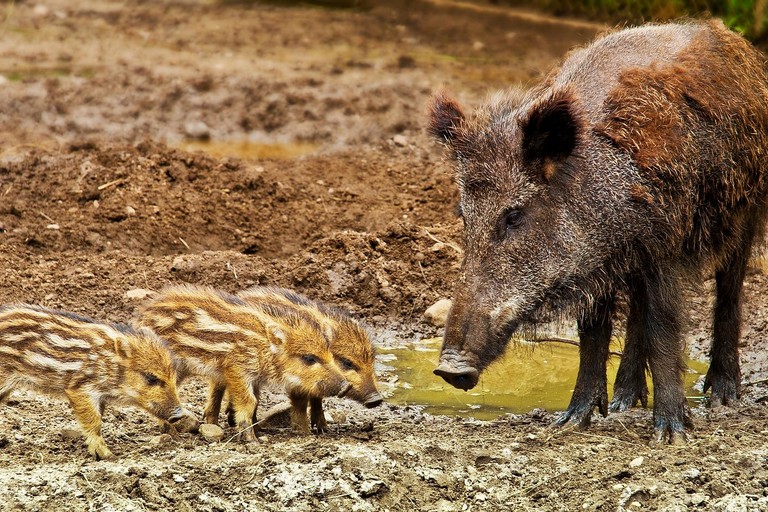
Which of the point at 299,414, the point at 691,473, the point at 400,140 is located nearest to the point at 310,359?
the point at 299,414

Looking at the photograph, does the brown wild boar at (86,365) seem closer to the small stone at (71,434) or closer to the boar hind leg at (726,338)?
the small stone at (71,434)

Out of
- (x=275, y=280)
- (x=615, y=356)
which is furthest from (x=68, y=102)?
(x=615, y=356)

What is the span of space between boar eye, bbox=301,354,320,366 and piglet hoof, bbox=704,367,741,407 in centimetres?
246

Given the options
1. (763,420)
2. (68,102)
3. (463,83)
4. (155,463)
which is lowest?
(155,463)

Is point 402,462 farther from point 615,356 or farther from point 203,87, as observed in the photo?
point 203,87

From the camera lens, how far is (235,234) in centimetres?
911

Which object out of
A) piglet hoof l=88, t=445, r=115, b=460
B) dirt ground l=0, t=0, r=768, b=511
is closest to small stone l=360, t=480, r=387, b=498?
dirt ground l=0, t=0, r=768, b=511

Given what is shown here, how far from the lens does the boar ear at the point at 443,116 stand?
20.0ft

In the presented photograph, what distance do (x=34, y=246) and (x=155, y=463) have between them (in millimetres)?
3945

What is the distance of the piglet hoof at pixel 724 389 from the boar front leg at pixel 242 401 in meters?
2.77

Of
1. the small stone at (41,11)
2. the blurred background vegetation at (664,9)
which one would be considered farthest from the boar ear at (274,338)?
the small stone at (41,11)

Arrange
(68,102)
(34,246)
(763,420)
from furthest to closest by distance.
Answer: (68,102) < (34,246) < (763,420)

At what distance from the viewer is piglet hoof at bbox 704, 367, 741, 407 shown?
688cm

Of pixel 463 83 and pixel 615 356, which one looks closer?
pixel 615 356
